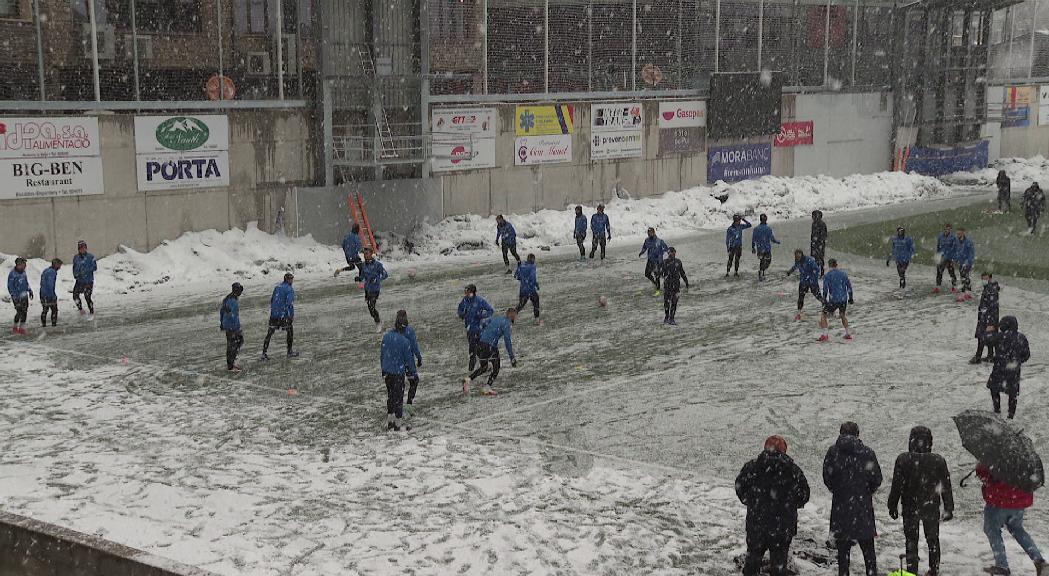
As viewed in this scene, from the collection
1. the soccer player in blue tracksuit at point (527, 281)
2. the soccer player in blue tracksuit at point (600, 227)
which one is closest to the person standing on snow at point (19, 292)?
the soccer player in blue tracksuit at point (527, 281)

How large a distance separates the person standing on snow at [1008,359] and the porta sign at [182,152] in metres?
20.1

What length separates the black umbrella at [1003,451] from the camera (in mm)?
9828

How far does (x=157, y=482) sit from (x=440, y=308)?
1112cm

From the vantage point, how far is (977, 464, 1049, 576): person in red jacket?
10.0m

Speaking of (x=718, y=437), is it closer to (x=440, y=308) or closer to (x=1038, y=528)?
(x=1038, y=528)

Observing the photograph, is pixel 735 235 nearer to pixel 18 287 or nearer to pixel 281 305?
pixel 281 305

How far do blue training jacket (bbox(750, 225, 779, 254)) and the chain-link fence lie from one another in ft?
41.1

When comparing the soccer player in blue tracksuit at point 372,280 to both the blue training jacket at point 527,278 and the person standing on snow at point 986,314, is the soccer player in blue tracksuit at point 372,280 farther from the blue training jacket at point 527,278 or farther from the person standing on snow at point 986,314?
the person standing on snow at point 986,314

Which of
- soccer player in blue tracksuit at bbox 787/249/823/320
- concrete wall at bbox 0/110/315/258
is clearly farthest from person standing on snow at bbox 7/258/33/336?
soccer player in blue tracksuit at bbox 787/249/823/320

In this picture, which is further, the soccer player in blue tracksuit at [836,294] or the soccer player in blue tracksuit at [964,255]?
the soccer player in blue tracksuit at [964,255]

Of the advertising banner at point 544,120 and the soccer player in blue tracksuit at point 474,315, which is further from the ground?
the advertising banner at point 544,120

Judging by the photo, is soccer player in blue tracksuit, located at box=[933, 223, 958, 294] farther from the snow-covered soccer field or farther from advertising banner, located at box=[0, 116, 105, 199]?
advertising banner, located at box=[0, 116, 105, 199]

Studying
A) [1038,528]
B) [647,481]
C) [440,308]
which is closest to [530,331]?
[440,308]

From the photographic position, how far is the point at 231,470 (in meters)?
13.8
